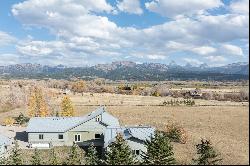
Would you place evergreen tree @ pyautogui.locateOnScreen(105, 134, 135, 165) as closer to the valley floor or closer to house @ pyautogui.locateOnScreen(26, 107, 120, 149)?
the valley floor

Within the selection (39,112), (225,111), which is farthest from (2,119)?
(225,111)

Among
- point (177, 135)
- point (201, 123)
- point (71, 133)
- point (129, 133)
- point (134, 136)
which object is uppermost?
point (129, 133)

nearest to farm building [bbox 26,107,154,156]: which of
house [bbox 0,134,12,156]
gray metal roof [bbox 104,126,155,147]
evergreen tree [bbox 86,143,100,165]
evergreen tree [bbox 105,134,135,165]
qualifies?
gray metal roof [bbox 104,126,155,147]

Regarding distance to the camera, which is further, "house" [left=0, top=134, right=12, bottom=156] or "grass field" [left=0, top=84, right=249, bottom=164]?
"grass field" [left=0, top=84, right=249, bottom=164]

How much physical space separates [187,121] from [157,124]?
979 cm

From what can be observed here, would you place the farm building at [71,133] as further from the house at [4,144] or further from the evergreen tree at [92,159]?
the evergreen tree at [92,159]

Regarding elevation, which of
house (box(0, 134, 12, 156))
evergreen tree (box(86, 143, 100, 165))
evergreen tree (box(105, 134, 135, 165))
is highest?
evergreen tree (box(105, 134, 135, 165))

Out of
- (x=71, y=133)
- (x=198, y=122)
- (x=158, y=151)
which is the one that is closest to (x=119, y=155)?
(x=158, y=151)

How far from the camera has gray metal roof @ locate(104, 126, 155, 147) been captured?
5325 centimetres

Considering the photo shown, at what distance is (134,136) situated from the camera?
52.8 meters

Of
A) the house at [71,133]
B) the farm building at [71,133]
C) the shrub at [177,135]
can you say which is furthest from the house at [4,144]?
the shrub at [177,135]

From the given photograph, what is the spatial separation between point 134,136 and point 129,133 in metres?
1.43

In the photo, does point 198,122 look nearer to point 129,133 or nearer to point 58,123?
point 58,123

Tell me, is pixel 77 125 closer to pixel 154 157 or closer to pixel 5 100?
pixel 154 157
